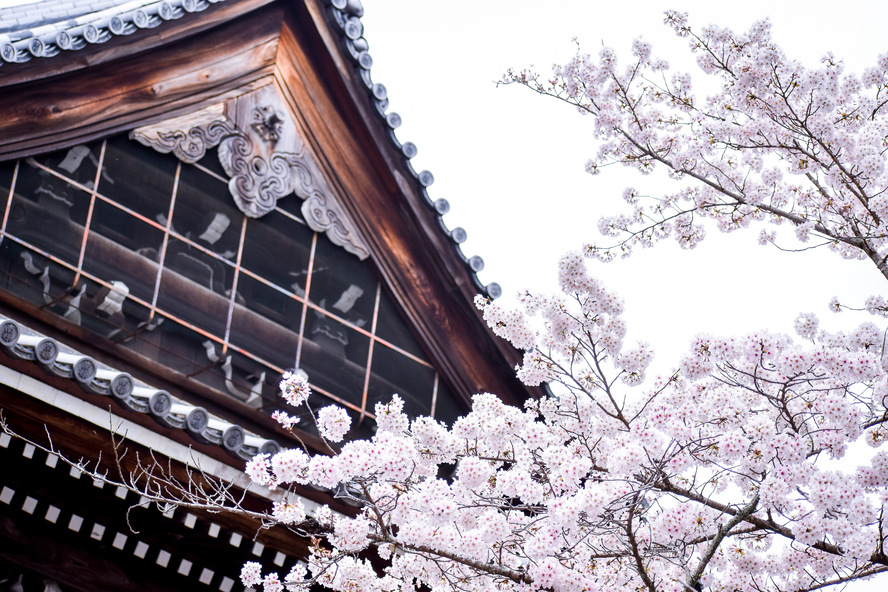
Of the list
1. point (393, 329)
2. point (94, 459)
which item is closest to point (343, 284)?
point (393, 329)

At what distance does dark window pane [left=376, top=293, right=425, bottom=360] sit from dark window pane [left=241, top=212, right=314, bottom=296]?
2.67 ft

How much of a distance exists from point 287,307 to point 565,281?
10.4 ft

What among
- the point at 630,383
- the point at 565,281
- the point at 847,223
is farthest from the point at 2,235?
the point at 847,223

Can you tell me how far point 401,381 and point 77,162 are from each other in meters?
3.27

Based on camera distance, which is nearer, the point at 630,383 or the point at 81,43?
the point at 630,383

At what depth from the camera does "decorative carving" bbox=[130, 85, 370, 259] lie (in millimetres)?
7457

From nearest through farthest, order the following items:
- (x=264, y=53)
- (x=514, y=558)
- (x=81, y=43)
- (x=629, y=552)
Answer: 1. (x=629, y=552)
2. (x=514, y=558)
3. (x=81, y=43)
4. (x=264, y=53)

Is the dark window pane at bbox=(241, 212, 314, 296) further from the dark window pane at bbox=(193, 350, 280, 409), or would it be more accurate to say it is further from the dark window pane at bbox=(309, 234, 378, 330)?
the dark window pane at bbox=(193, 350, 280, 409)

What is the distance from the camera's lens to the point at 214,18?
7.70m

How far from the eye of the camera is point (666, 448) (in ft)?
14.8

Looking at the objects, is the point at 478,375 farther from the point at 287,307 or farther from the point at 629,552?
the point at 629,552

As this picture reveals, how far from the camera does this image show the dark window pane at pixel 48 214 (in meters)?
6.49

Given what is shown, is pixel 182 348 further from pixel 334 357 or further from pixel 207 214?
pixel 334 357

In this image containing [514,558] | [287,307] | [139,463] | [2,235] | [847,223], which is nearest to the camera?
[139,463]
